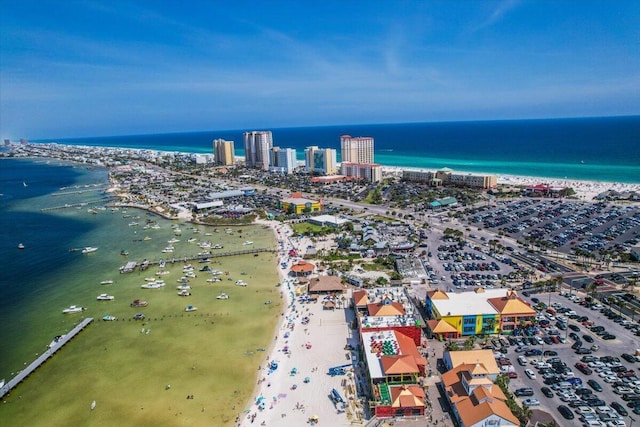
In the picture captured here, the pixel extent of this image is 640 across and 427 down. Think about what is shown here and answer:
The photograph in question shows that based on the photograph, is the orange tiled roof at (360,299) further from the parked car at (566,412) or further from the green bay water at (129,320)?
the parked car at (566,412)

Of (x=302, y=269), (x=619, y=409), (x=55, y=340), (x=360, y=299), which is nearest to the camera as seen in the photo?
(x=619, y=409)

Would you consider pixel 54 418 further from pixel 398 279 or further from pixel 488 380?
pixel 398 279

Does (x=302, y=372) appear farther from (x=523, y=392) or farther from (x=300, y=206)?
(x=300, y=206)

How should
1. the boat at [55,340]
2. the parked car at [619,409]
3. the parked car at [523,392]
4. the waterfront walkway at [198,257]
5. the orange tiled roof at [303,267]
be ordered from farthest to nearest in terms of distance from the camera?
the waterfront walkway at [198,257]
the orange tiled roof at [303,267]
the boat at [55,340]
the parked car at [523,392]
the parked car at [619,409]

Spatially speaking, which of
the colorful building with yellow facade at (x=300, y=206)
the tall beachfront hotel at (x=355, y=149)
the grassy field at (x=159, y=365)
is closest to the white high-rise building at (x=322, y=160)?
the tall beachfront hotel at (x=355, y=149)

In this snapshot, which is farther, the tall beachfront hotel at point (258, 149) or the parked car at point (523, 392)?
the tall beachfront hotel at point (258, 149)

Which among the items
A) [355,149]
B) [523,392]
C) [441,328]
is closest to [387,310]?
[441,328]

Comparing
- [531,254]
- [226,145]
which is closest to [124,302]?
[531,254]
